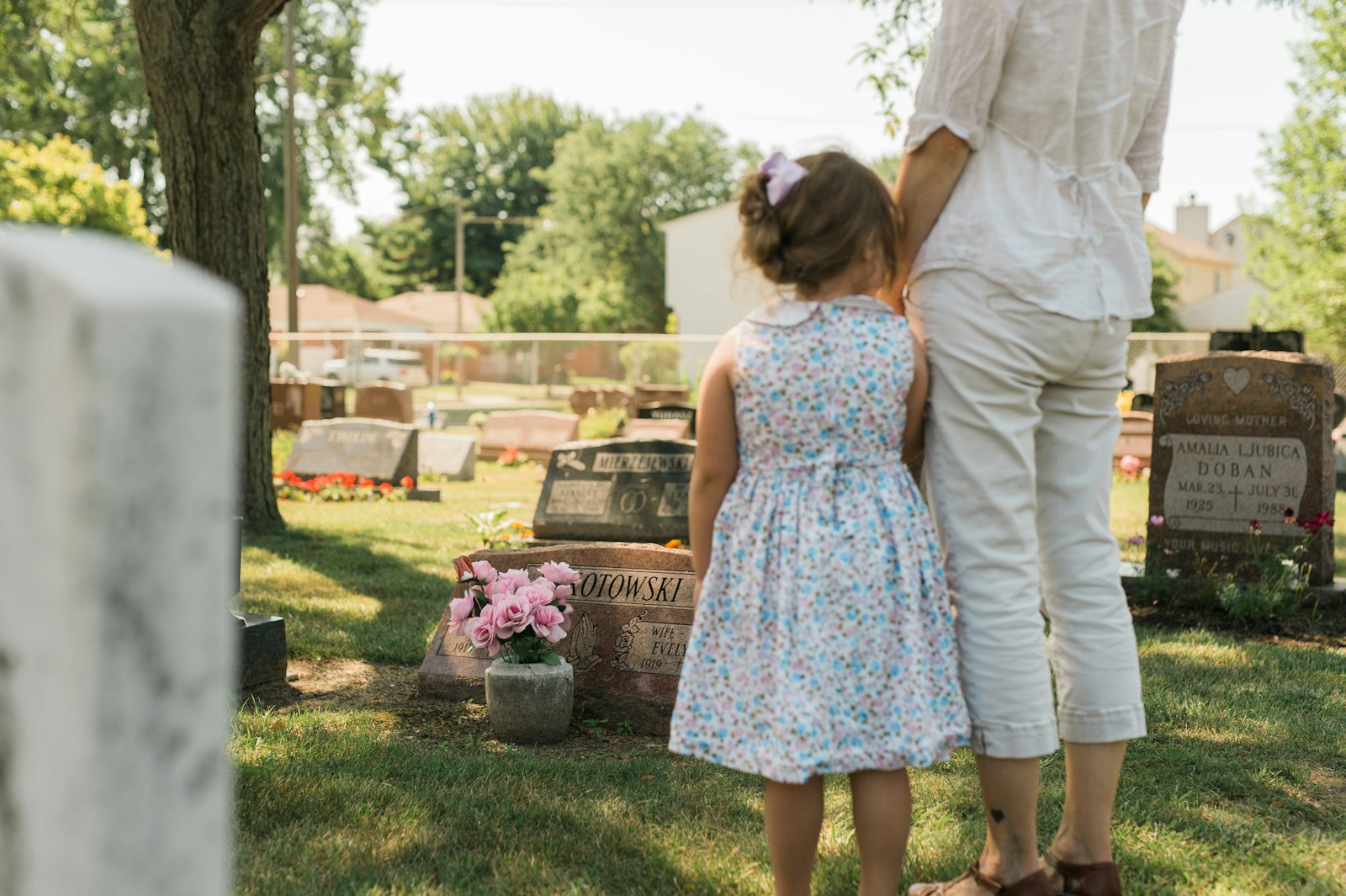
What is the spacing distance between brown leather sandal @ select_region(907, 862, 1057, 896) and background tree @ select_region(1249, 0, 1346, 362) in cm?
3078

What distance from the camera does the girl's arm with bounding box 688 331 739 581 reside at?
7.93ft

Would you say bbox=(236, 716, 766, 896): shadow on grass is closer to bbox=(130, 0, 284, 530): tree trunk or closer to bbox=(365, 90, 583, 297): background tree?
bbox=(130, 0, 284, 530): tree trunk

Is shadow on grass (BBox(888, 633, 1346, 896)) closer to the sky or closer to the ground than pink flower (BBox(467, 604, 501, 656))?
closer to the ground

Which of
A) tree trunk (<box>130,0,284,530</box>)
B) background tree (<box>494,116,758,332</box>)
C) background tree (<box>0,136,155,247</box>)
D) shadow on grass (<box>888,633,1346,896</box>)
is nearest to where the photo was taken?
shadow on grass (<box>888,633,1346,896</box>)

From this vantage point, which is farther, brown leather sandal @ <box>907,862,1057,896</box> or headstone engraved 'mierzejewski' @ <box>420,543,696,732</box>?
headstone engraved 'mierzejewski' @ <box>420,543,696,732</box>

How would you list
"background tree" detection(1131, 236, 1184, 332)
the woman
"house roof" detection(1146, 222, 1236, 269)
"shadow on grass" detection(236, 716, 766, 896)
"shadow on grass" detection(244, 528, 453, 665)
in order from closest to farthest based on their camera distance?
1. the woman
2. "shadow on grass" detection(236, 716, 766, 896)
3. "shadow on grass" detection(244, 528, 453, 665)
4. "background tree" detection(1131, 236, 1184, 332)
5. "house roof" detection(1146, 222, 1236, 269)

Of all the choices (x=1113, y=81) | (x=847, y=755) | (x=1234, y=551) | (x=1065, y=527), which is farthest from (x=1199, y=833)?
(x=1234, y=551)

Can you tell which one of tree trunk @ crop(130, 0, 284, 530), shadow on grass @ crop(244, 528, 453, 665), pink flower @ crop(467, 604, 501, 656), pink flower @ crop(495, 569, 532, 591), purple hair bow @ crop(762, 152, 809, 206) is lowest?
shadow on grass @ crop(244, 528, 453, 665)

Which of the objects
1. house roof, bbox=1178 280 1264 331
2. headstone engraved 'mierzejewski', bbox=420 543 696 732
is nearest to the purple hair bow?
headstone engraved 'mierzejewski', bbox=420 543 696 732

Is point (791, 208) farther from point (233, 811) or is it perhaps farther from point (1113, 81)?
point (233, 811)

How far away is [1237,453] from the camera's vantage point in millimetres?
6855

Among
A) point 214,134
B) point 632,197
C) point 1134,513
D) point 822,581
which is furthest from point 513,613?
point 632,197

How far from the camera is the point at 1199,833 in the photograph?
3162mm

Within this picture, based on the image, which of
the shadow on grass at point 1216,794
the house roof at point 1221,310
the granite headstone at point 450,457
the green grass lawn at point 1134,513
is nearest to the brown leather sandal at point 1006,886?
the shadow on grass at point 1216,794
